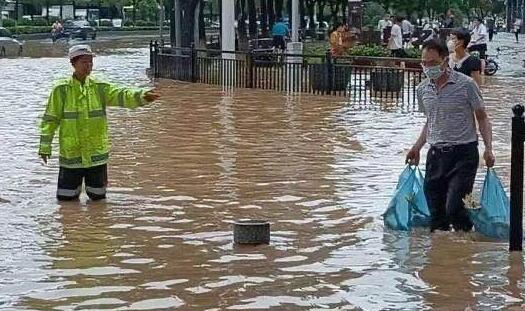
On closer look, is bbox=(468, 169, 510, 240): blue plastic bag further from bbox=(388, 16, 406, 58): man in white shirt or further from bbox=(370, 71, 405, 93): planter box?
bbox=(388, 16, 406, 58): man in white shirt

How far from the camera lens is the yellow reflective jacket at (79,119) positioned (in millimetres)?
11469

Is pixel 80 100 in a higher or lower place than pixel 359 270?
higher

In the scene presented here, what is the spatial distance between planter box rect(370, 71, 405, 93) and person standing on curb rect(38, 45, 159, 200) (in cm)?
1413

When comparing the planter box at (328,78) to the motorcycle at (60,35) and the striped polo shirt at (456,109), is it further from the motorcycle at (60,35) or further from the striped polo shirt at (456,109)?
the motorcycle at (60,35)

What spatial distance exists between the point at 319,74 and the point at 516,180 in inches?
686

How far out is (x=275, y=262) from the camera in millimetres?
9031

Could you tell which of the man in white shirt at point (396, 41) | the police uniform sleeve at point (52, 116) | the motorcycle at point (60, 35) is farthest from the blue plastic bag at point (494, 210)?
the motorcycle at point (60, 35)

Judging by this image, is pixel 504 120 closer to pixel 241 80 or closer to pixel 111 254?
pixel 241 80

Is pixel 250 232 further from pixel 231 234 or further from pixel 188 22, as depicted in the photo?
pixel 188 22

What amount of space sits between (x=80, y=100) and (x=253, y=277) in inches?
145

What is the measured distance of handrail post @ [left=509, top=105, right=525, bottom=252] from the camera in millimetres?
8719

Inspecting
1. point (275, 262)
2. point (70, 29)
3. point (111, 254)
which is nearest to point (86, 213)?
point (111, 254)

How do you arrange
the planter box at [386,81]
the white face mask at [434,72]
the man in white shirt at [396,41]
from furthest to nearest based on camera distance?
1. the man in white shirt at [396,41]
2. the planter box at [386,81]
3. the white face mask at [434,72]

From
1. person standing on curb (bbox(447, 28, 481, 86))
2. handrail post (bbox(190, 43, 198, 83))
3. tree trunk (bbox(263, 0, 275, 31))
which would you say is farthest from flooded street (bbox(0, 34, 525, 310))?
tree trunk (bbox(263, 0, 275, 31))
